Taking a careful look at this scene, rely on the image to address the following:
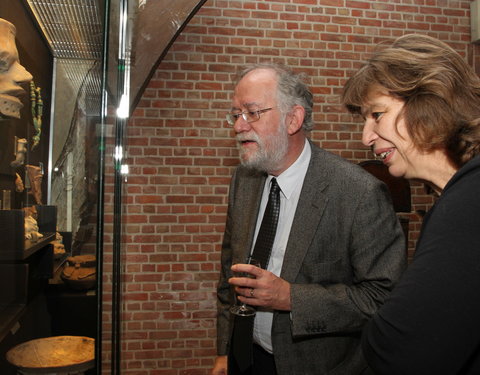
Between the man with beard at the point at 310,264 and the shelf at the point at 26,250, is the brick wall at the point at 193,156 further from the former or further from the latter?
the shelf at the point at 26,250

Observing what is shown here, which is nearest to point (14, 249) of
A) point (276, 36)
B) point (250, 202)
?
point (250, 202)

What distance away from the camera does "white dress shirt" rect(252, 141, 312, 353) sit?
155cm

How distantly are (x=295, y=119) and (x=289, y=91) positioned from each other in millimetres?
122

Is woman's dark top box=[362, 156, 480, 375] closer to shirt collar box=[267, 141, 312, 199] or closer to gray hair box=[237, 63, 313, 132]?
shirt collar box=[267, 141, 312, 199]

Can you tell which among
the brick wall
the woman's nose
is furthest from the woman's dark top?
the brick wall

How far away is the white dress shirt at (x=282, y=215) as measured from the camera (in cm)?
155

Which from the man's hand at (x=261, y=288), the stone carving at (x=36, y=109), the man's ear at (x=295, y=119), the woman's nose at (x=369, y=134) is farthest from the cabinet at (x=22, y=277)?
the man's ear at (x=295, y=119)

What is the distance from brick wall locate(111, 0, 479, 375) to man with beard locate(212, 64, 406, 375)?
2.04 m

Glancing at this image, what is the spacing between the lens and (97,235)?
882 millimetres

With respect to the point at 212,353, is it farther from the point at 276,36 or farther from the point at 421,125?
the point at 421,125

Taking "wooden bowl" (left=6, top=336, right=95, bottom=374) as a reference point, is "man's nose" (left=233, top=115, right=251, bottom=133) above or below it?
above

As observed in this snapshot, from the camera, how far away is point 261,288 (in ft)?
4.38

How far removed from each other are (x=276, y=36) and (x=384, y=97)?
126 inches

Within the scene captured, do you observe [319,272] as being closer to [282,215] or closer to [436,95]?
[282,215]
